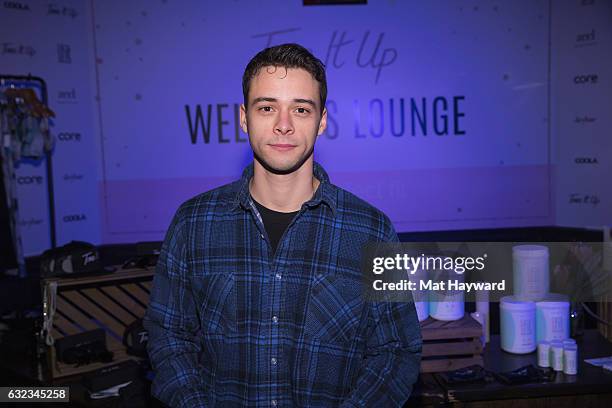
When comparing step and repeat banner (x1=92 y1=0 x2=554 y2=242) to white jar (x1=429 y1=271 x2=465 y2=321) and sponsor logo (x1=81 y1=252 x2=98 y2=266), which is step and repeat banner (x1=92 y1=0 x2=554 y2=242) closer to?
sponsor logo (x1=81 y1=252 x2=98 y2=266)

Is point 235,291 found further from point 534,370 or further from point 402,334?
point 534,370

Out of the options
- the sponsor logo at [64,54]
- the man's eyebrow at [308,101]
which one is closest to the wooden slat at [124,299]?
the man's eyebrow at [308,101]

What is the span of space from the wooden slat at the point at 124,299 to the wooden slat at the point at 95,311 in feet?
0.29

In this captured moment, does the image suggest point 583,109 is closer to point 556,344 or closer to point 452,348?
point 556,344

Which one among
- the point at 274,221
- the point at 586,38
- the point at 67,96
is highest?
the point at 586,38

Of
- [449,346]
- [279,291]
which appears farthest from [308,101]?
[449,346]

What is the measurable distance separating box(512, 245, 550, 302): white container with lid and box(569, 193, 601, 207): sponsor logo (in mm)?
4105

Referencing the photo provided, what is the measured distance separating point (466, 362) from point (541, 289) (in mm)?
439

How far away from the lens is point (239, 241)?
5.53 feet

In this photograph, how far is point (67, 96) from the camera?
17.6 feet

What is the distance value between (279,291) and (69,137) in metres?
4.39

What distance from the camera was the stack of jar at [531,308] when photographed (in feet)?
7.48

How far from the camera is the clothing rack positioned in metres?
4.68

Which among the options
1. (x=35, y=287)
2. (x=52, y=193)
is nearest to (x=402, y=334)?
(x=35, y=287)
